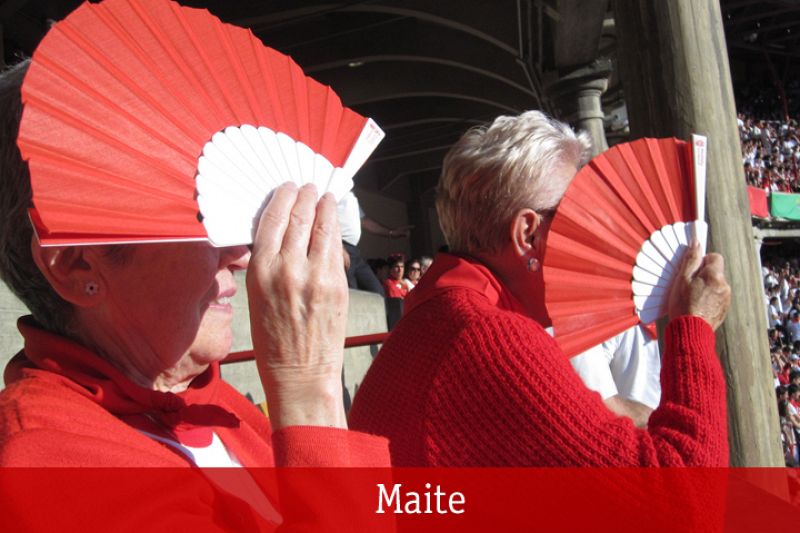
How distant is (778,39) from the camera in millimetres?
28047

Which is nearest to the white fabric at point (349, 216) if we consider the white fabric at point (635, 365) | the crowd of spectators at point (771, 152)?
the white fabric at point (635, 365)

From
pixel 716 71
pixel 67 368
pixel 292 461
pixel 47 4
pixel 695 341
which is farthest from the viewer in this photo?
pixel 47 4

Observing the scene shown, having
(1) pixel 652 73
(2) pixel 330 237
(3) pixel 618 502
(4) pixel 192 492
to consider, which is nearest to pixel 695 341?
(3) pixel 618 502

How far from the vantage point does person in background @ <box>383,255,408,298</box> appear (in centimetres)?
800

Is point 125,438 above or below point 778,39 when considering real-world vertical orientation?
below

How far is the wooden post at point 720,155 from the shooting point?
2611mm

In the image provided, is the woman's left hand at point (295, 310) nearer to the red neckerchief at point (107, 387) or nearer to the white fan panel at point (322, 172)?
the white fan panel at point (322, 172)

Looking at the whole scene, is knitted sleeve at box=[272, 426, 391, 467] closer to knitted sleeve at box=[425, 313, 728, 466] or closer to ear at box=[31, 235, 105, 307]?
Answer: ear at box=[31, 235, 105, 307]

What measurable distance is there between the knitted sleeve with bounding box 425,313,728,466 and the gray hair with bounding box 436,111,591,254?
0.46 meters

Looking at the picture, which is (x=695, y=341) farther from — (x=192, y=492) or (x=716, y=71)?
(x=716, y=71)

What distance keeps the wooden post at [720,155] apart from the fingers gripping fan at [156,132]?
1835mm

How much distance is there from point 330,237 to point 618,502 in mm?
797

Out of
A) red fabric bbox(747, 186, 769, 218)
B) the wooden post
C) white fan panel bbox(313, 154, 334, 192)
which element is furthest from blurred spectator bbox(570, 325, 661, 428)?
red fabric bbox(747, 186, 769, 218)

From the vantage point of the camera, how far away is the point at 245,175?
3.39 feet
